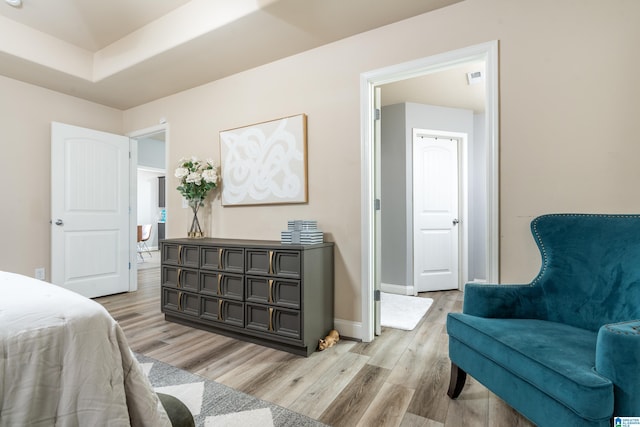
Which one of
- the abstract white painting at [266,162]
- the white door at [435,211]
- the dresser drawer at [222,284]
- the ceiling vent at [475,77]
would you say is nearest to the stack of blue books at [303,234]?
the abstract white painting at [266,162]

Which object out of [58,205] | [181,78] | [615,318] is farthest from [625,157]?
[58,205]

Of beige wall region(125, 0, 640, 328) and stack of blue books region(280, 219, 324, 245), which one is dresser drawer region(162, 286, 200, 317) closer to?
stack of blue books region(280, 219, 324, 245)

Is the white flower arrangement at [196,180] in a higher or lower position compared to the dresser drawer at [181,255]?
higher

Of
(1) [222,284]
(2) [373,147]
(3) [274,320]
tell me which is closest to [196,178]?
(1) [222,284]

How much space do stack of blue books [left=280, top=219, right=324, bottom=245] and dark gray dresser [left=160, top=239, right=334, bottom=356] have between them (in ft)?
0.23

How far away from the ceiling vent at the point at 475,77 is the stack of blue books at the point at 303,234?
2295 mm

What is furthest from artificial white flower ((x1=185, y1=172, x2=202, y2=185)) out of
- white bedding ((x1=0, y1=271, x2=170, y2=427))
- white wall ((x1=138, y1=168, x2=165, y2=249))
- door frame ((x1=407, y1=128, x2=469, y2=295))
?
white wall ((x1=138, y1=168, x2=165, y2=249))

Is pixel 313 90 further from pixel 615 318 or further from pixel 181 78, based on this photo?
pixel 615 318

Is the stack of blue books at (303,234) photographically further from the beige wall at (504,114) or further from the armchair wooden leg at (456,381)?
the armchair wooden leg at (456,381)

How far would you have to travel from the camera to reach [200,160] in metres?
3.35

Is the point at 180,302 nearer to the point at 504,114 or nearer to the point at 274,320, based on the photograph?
the point at 274,320

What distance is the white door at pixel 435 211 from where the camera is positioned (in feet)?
13.3

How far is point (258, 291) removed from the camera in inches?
93.0

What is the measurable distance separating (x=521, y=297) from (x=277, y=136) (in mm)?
2193
